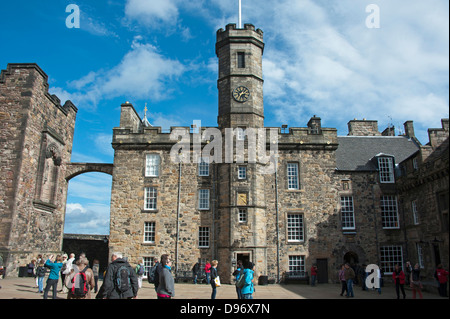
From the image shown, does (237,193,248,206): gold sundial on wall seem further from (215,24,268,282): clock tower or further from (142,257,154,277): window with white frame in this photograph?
(142,257,154,277): window with white frame

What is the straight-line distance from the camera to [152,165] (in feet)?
76.5

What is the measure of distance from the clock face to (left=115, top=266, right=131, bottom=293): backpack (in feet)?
58.3

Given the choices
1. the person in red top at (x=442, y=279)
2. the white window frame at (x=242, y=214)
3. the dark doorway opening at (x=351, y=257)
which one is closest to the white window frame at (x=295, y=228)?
the white window frame at (x=242, y=214)

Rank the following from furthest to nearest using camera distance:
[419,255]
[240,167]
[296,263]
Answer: [240,167] < [296,263] < [419,255]

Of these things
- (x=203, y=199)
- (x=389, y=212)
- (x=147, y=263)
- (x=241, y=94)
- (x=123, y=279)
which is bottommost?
(x=147, y=263)

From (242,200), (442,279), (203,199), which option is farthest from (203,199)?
(442,279)

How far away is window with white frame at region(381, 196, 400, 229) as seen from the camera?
2236cm

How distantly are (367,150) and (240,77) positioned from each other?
1105cm

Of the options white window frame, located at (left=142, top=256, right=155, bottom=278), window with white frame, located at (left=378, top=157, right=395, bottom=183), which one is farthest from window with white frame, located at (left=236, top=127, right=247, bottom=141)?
white window frame, located at (left=142, top=256, right=155, bottom=278)

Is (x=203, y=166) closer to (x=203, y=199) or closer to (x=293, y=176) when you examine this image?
(x=203, y=199)

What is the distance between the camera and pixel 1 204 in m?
19.1

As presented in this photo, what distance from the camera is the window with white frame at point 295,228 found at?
72.6ft
